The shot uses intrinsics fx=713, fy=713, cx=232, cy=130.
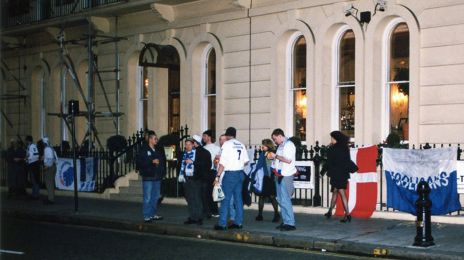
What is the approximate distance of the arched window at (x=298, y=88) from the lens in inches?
731

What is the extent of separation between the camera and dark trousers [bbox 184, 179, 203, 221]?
14.1 m

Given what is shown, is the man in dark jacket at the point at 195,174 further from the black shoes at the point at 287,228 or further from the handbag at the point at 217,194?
the black shoes at the point at 287,228

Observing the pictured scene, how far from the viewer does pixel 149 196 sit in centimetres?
1466

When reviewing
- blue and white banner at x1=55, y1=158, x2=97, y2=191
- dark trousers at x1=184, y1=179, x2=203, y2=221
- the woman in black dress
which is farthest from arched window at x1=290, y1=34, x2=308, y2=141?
blue and white banner at x1=55, y1=158, x2=97, y2=191

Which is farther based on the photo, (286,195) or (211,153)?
(211,153)

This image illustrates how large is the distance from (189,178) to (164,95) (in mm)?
8861

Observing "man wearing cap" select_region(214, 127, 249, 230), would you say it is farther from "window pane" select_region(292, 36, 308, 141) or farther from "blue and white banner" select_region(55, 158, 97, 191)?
"blue and white banner" select_region(55, 158, 97, 191)

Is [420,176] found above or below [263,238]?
above

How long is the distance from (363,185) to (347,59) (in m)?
4.01

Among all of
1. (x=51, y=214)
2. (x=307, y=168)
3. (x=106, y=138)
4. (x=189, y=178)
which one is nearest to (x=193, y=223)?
(x=189, y=178)

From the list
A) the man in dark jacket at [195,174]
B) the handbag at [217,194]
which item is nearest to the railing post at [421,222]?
the handbag at [217,194]

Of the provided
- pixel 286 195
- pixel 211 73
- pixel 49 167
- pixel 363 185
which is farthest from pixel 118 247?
pixel 211 73

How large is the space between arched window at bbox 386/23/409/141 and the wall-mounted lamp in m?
0.66

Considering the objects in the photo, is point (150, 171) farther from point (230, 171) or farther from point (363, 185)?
point (363, 185)
